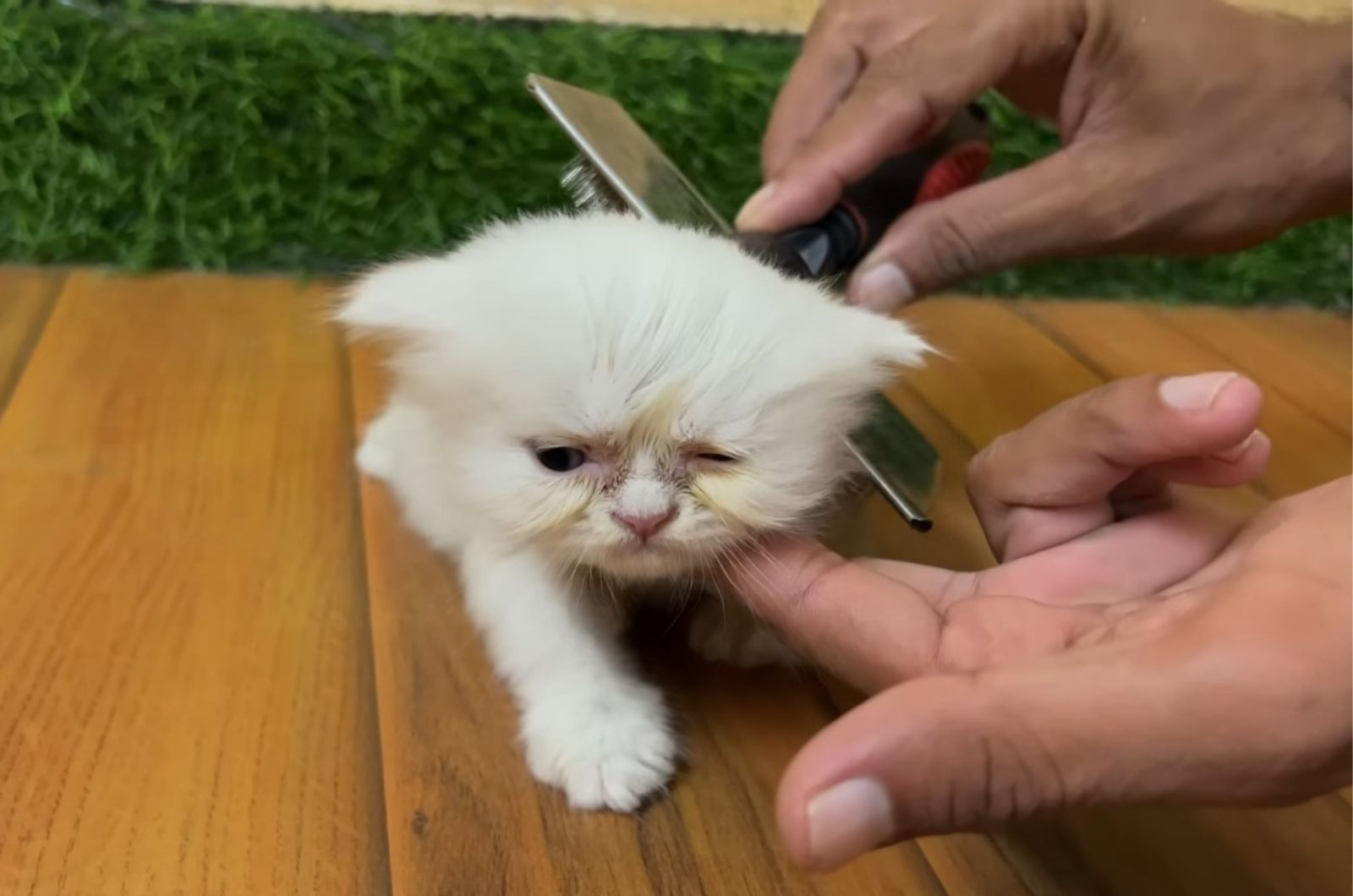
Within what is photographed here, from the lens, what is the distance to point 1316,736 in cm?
49

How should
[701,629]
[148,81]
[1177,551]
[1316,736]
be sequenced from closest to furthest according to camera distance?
[1316,736], [1177,551], [701,629], [148,81]

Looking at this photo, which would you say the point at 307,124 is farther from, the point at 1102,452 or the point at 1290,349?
the point at 1290,349

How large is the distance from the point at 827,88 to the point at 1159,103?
285 mm

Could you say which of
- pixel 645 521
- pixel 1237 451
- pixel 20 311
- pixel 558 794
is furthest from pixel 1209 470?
pixel 20 311

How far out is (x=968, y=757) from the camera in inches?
18.6

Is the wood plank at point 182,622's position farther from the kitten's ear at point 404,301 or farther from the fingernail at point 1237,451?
the fingernail at point 1237,451

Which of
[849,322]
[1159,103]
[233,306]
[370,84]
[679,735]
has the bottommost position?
[233,306]

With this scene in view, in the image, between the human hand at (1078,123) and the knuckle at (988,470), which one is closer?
the knuckle at (988,470)

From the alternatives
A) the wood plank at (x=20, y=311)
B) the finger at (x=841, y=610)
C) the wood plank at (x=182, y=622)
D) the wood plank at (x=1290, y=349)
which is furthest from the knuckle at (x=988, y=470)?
Answer: the wood plank at (x=20, y=311)

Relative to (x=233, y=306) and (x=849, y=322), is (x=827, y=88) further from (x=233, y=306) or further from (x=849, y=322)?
(x=233, y=306)

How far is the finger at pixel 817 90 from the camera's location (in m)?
1.08

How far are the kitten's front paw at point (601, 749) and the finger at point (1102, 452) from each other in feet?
0.92

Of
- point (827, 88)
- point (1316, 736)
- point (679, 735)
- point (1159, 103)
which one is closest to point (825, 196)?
point (827, 88)

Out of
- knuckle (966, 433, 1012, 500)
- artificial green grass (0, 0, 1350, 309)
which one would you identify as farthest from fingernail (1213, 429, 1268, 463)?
artificial green grass (0, 0, 1350, 309)
